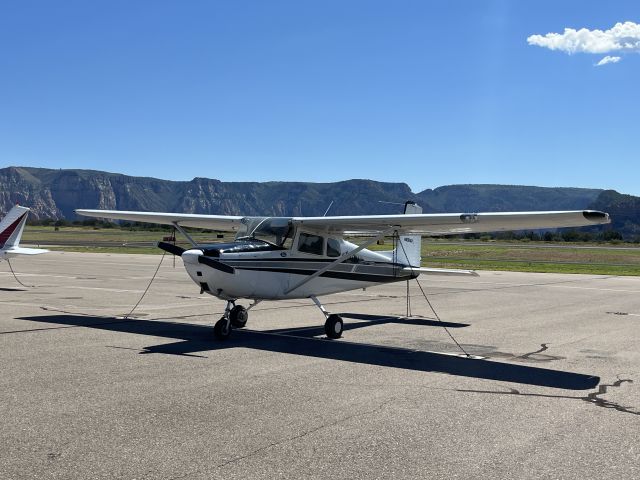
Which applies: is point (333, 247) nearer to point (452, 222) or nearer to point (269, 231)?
point (269, 231)

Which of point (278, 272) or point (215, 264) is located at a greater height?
point (215, 264)

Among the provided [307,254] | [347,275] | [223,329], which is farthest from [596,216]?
[223,329]

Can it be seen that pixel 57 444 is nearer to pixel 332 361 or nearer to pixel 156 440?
pixel 156 440

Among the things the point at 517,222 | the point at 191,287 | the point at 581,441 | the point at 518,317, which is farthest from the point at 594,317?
the point at 191,287

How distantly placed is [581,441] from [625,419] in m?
1.19

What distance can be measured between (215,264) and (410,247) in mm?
6662

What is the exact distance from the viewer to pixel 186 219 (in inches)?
623

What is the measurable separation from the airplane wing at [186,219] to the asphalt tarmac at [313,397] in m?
2.21

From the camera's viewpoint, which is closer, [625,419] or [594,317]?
[625,419]

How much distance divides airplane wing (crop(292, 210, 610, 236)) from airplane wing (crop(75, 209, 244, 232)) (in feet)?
8.51

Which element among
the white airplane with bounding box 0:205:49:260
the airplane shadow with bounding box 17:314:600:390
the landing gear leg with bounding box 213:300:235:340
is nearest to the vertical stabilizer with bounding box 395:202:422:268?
the airplane shadow with bounding box 17:314:600:390

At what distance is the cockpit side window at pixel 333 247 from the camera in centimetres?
1426

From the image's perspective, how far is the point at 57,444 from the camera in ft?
19.3

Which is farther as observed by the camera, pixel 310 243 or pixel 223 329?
pixel 310 243
